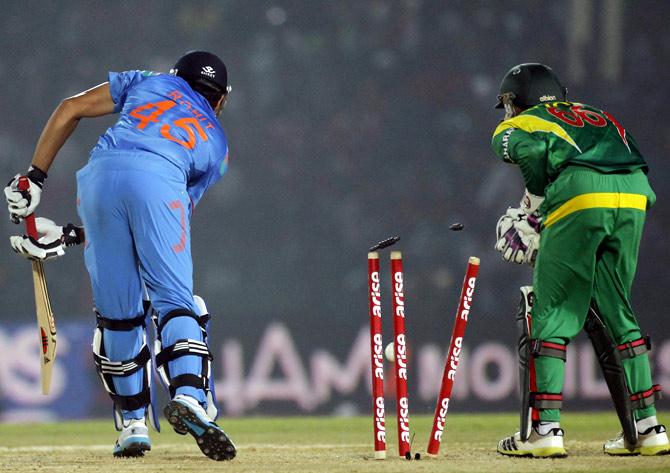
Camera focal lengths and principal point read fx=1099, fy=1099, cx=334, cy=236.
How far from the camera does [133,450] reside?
15.0 feet

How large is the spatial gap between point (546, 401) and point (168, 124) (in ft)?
5.90

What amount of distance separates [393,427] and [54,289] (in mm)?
3379

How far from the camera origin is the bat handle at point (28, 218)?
14.4ft

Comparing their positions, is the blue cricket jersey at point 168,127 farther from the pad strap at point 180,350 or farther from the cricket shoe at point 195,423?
the cricket shoe at point 195,423

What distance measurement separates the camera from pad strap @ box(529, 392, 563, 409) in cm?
415

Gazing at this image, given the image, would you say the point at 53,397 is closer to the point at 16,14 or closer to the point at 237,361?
the point at 237,361

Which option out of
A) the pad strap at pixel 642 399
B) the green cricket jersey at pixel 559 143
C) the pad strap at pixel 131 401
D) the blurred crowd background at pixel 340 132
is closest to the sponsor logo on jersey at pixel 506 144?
the green cricket jersey at pixel 559 143

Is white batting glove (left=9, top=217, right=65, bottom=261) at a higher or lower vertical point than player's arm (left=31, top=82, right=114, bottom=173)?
lower

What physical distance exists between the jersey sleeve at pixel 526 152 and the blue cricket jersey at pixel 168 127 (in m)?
1.12

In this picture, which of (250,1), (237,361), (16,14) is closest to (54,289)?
(237,361)

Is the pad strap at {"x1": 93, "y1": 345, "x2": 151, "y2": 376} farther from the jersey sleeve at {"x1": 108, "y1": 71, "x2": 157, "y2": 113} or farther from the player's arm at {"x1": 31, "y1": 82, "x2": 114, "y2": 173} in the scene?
the jersey sleeve at {"x1": 108, "y1": 71, "x2": 157, "y2": 113}

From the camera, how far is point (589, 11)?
372 inches

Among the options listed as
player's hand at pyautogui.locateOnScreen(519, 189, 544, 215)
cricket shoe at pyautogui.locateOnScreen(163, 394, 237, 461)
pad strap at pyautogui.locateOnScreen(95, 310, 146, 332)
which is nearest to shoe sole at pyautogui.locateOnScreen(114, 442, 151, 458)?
pad strap at pyautogui.locateOnScreen(95, 310, 146, 332)

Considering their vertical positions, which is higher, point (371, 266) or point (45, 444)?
point (371, 266)
